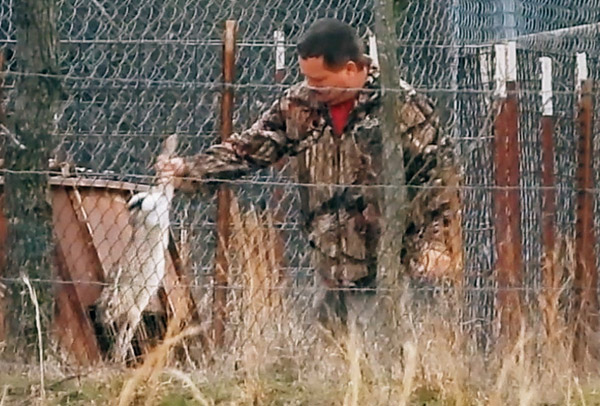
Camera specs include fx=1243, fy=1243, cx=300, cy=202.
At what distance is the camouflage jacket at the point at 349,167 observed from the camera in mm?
4613

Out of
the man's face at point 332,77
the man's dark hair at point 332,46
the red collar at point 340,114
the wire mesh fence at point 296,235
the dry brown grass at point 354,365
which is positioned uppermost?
the man's dark hair at point 332,46

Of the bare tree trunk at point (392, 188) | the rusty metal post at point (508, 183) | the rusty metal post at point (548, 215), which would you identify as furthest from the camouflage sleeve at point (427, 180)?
the rusty metal post at point (508, 183)

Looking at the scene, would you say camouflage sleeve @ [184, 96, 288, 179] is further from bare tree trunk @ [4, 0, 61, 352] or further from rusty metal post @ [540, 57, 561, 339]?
rusty metal post @ [540, 57, 561, 339]

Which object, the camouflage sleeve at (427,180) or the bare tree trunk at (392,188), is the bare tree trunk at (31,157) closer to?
the bare tree trunk at (392,188)

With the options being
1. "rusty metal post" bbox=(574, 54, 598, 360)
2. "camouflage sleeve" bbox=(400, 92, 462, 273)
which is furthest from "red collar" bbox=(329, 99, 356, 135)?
"rusty metal post" bbox=(574, 54, 598, 360)

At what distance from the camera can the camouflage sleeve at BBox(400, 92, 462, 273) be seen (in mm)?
4598

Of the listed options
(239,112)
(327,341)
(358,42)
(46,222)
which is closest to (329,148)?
(358,42)

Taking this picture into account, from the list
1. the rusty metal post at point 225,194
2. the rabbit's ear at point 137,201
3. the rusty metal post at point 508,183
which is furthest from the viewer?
the rusty metal post at point 508,183

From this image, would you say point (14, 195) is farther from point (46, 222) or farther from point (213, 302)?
point (213, 302)

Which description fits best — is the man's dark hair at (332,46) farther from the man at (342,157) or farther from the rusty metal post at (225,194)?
the rusty metal post at (225,194)

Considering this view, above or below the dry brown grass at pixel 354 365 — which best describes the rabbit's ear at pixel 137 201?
above

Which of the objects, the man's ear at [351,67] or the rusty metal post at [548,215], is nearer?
the man's ear at [351,67]

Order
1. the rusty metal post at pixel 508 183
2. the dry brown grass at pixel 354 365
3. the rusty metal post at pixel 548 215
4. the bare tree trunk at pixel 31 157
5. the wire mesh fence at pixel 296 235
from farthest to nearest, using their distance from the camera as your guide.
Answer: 1. the rusty metal post at pixel 508 183
2. the rusty metal post at pixel 548 215
3. the wire mesh fence at pixel 296 235
4. the bare tree trunk at pixel 31 157
5. the dry brown grass at pixel 354 365

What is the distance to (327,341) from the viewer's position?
465 cm
